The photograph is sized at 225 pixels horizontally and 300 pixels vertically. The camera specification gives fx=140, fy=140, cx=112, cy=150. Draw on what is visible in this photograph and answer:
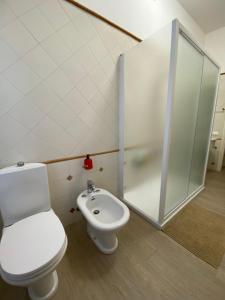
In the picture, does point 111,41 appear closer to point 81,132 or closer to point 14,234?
point 81,132

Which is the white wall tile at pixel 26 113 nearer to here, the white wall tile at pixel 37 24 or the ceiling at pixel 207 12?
the white wall tile at pixel 37 24

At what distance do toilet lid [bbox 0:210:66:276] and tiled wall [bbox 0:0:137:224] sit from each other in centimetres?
41

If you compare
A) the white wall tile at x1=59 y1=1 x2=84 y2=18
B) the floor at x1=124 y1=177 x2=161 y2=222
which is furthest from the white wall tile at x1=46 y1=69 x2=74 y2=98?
the floor at x1=124 y1=177 x2=161 y2=222

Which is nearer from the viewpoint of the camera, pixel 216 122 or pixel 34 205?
pixel 34 205

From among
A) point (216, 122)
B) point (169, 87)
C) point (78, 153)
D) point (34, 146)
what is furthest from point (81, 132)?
point (216, 122)

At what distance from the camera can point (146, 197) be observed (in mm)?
1702

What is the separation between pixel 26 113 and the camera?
112 cm

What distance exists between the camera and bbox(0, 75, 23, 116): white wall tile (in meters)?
1.01

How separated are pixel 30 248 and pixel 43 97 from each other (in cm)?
108

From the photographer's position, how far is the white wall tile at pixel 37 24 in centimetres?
102

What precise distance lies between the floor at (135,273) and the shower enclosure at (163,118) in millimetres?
309

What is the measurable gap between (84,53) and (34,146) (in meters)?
0.97

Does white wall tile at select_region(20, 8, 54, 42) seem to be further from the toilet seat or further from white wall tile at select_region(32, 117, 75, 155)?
the toilet seat

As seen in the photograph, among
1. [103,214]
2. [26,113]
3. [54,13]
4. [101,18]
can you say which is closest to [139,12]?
[101,18]
